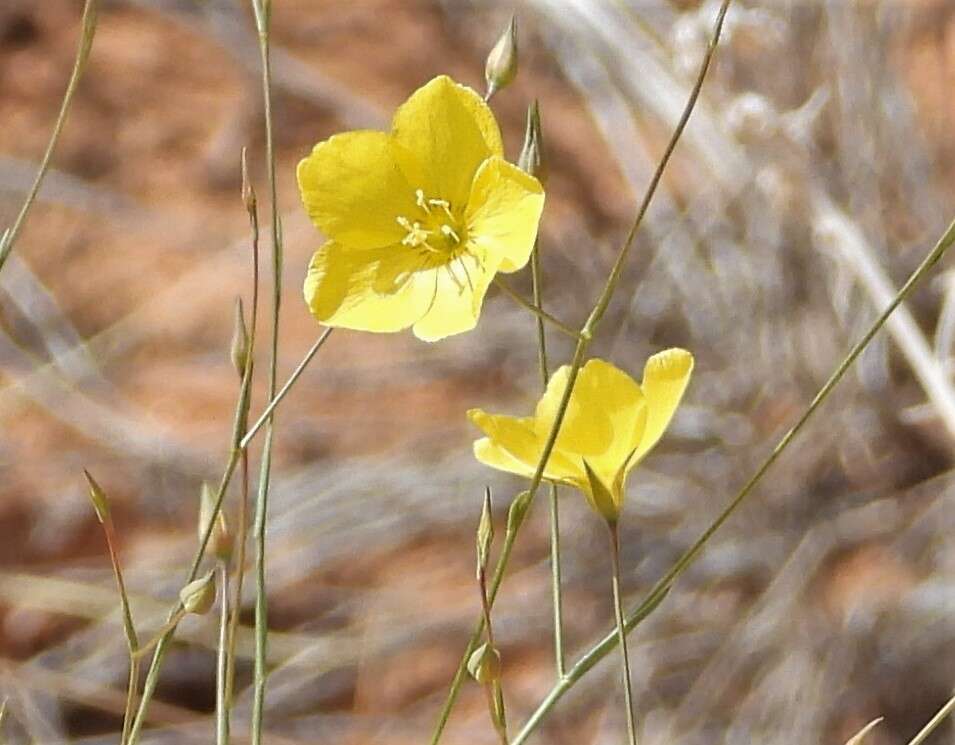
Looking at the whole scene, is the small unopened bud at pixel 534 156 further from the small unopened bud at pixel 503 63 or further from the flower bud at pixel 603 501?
the flower bud at pixel 603 501

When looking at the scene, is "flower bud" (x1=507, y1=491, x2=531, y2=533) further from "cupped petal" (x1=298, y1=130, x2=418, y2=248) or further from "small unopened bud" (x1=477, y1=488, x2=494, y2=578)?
"cupped petal" (x1=298, y1=130, x2=418, y2=248)

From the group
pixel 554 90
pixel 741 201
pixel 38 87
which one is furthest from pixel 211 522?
pixel 38 87

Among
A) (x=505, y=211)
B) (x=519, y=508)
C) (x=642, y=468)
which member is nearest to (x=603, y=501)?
(x=519, y=508)

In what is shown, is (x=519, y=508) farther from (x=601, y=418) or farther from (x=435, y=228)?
(x=435, y=228)

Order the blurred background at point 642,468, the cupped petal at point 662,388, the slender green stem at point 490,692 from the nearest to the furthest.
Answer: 1. the slender green stem at point 490,692
2. the cupped petal at point 662,388
3. the blurred background at point 642,468

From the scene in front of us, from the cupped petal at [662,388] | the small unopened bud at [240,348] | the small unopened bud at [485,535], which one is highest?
the small unopened bud at [240,348]

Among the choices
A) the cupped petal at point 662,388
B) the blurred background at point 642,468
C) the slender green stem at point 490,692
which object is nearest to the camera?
the slender green stem at point 490,692

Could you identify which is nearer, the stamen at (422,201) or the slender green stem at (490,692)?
the slender green stem at (490,692)

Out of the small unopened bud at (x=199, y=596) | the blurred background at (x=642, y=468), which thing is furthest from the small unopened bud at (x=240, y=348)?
the blurred background at (x=642, y=468)

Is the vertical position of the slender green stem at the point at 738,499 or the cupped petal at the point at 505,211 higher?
the cupped petal at the point at 505,211
